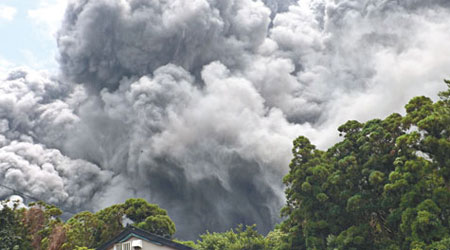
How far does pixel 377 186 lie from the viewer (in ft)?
Result: 99.6

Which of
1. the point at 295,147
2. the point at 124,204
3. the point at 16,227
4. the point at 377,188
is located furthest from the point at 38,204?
the point at 377,188

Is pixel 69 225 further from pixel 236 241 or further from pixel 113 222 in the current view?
pixel 236 241

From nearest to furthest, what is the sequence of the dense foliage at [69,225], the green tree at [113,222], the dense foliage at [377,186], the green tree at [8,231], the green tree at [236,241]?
the dense foliage at [377,186], the green tree at [8,231], the dense foliage at [69,225], the green tree at [113,222], the green tree at [236,241]

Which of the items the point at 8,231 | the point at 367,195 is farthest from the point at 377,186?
the point at 8,231

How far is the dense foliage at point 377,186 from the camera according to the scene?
24891 millimetres

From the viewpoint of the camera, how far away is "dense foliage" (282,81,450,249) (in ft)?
81.7

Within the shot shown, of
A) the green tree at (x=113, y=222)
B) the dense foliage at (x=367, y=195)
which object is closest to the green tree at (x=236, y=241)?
the green tree at (x=113, y=222)

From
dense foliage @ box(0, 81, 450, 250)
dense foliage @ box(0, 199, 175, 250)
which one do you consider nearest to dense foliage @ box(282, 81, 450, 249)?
dense foliage @ box(0, 81, 450, 250)

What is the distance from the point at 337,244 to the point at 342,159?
6343mm

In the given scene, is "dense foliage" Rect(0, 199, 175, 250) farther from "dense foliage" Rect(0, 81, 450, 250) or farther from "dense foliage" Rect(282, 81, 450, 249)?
"dense foliage" Rect(282, 81, 450, 249)

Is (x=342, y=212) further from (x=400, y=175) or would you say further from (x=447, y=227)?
(x=447, y=227)

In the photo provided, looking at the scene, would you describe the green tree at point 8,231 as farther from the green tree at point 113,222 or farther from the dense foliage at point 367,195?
the green tree at point 113,222

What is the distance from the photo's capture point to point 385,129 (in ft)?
102

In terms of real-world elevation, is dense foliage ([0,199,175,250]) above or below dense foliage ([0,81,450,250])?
above
